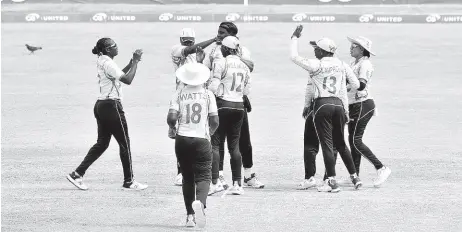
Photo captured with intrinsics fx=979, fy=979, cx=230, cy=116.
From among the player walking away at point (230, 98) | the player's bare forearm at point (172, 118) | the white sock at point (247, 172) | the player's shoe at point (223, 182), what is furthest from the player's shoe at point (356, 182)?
the player's bare forearm at point (172, 118)

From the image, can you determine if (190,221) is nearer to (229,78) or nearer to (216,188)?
(216,188)

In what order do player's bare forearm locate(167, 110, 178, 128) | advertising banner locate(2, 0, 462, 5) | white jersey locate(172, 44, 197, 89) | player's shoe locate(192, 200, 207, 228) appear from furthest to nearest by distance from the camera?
advertising banner locate(2, 0, 462, 5)
white jersey locate(172, 44, 197, 89)
player's bare forearm locate(167, 110, 178, 128)
player's shoe locate(192, 200, 207, 228)

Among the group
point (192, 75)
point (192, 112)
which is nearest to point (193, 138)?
point (192, 112)

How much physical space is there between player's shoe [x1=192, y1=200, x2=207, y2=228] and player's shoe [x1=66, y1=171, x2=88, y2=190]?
292 cm

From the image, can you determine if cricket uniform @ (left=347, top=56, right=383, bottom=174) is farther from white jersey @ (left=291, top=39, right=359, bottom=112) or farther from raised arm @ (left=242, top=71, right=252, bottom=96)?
raised arm @ (left=242, top=71, right=252, bottom=96)

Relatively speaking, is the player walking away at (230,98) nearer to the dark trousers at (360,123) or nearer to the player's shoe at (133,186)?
the player's shoe at (133,186)

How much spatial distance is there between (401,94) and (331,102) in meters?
9.43

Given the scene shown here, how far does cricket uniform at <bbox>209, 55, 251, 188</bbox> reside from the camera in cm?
1277

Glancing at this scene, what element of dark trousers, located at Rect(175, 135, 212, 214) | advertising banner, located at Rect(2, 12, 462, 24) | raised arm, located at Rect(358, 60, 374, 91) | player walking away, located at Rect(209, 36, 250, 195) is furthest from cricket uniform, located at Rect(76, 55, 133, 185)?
advertising banner, located at Rect(2, 12, 462, 24)

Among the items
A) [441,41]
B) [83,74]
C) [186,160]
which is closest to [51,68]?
[83,74]

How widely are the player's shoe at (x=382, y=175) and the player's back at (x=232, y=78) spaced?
2.33 meters

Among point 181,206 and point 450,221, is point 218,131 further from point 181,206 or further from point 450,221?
point 450,221

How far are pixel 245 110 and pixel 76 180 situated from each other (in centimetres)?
249

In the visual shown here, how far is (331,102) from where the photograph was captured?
13.0 m
